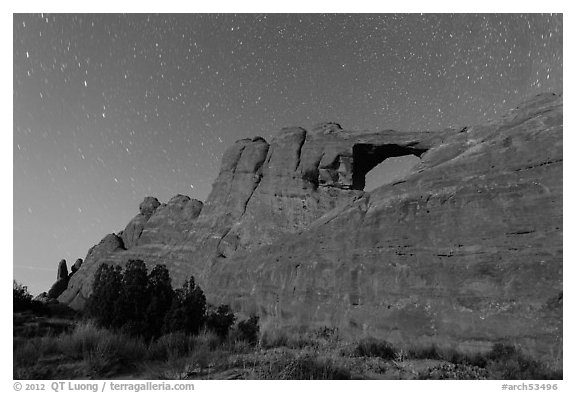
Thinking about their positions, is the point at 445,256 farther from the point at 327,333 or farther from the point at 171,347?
the point at 171,347

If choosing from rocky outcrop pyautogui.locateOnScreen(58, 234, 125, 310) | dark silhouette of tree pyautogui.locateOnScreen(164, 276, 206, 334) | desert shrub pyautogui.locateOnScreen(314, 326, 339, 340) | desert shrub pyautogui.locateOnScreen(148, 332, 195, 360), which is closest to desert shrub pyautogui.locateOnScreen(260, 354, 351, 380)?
desert shrub pyautogui.locateOnScreen(148, 332, 195, 360)

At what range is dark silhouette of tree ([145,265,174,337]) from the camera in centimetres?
1061

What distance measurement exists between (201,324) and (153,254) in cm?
5375

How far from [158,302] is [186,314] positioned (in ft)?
3.03

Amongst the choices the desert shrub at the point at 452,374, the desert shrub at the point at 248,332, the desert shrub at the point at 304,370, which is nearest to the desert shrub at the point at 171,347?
the desert shrub at the point at 304,370

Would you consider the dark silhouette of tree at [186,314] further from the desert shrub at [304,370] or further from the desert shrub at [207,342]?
the desert shrub at [304,370]

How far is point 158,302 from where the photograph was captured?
36.8 feet

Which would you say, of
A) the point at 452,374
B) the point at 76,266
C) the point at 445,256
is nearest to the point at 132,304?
the point at 452,374

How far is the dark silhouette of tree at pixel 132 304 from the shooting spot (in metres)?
10.1

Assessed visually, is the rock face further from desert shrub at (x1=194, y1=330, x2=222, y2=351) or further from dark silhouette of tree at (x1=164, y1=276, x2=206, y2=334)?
desert shrub at (x1=194, y1=330, x2=222, y2=351)

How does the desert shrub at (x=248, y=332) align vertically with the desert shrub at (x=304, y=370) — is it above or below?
below

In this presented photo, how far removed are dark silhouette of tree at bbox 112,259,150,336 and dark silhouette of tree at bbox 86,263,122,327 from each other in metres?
0.18

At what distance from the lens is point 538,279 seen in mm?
16609

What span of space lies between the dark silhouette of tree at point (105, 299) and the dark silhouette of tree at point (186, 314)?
159 centimetres
